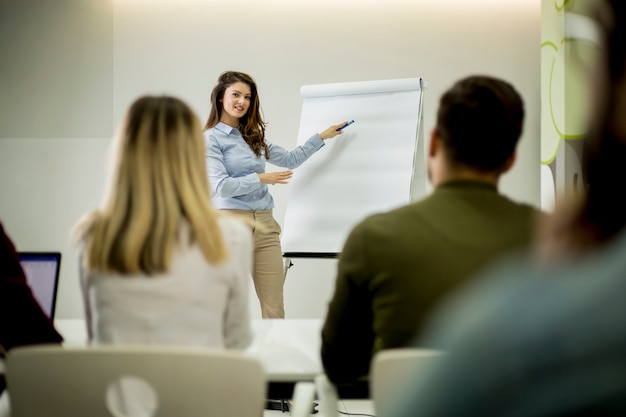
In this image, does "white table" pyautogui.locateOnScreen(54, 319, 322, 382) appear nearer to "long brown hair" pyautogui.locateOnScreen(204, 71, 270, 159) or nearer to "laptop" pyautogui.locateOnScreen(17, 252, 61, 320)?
"laptop" pyautogui.locateOnScreen(17, 252, 61, 320)

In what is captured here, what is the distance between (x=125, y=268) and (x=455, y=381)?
1.13m

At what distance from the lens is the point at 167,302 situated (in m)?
1.40

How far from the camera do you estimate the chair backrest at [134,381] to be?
3.74 feet

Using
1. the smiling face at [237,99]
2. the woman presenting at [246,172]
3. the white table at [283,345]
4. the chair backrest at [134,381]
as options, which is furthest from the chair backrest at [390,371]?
the smiling face at [237,99]

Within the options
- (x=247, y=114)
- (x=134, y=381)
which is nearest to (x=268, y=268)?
(x=247, y=114)

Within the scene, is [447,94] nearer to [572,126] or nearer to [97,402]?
[97,402]

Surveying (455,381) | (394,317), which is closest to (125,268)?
(394,317)

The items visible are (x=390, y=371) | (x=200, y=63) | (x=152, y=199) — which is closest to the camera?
(x=390, y=371)

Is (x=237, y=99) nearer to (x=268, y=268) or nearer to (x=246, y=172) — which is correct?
(x=246, y=172)

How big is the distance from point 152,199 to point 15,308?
425 mm

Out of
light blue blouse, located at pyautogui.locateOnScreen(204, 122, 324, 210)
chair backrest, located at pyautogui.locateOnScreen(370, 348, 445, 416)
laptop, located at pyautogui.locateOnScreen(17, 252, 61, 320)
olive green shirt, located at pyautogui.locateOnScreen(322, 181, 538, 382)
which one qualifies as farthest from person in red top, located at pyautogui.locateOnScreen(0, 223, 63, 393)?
light blue blouse, located at pyautogui.locateOnScreen(204, 122, 324, 210)

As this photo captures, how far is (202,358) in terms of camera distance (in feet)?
3.73

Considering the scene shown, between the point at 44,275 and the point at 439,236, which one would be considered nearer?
the point at 439,236

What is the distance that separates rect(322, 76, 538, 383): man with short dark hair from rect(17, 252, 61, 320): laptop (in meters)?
1.03
